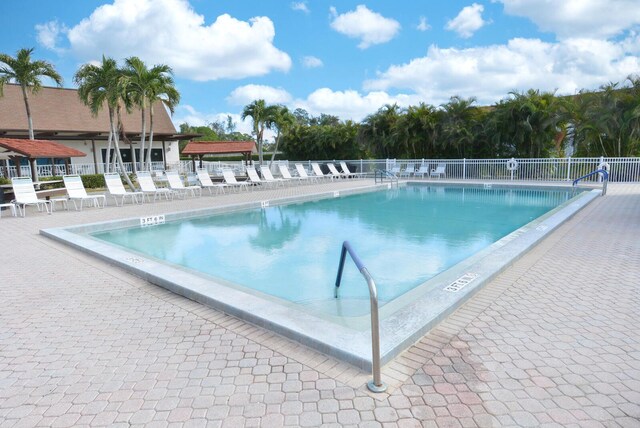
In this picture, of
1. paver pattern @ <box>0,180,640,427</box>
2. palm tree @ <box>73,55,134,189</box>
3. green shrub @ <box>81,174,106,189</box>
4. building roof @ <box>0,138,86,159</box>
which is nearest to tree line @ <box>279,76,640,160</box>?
green shrub @ <box>81,174,106,189</box>

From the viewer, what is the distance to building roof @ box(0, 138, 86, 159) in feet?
41.1

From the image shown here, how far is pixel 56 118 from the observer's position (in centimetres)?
2367

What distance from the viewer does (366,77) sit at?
90.1 ft

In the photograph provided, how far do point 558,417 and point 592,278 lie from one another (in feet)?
9.29

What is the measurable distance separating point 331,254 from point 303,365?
4162mm

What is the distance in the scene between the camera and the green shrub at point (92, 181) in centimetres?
1906

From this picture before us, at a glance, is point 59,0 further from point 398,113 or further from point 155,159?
point 398,113

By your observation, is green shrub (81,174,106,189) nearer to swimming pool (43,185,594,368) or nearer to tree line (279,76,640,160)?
tree line (279,76,640,160)

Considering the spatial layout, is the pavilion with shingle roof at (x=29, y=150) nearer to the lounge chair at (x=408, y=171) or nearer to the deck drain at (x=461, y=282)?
the deck drain at (x=461, y=282)

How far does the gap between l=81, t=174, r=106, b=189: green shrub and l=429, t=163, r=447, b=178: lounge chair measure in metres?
16.3

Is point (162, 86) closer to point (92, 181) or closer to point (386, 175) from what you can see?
point (92, 181)

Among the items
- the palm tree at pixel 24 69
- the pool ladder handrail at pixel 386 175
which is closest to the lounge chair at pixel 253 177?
the pool ladder handrail at pixel 386 175

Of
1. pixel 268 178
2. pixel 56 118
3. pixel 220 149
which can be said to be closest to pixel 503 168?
pixel 268 178

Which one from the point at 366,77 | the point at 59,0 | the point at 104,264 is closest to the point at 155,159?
the point at 59,0
